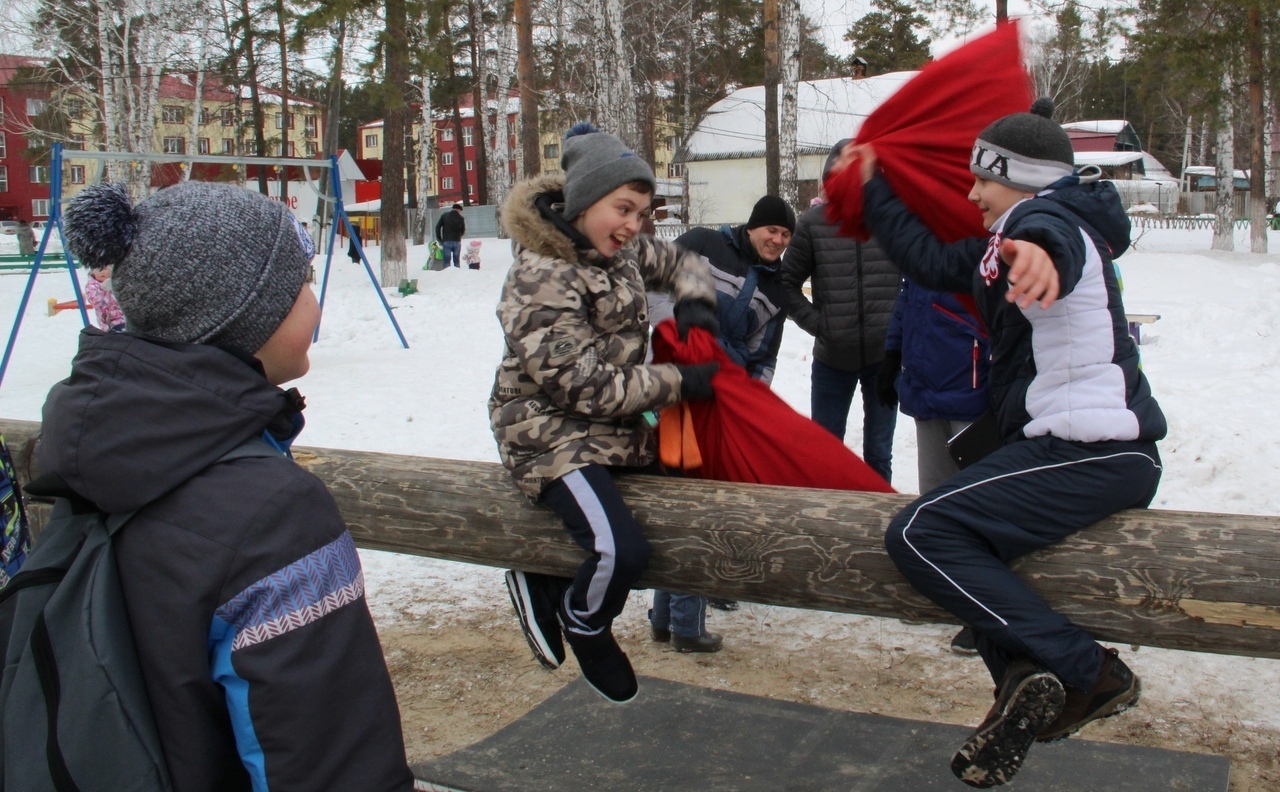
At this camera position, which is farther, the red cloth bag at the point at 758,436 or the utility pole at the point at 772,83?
the utility pole at the point at 772,83

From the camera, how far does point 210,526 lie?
55.3 inches

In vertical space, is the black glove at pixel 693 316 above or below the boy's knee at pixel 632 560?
above

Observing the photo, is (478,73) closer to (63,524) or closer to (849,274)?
(849,274)

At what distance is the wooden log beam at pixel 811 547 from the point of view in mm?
2361

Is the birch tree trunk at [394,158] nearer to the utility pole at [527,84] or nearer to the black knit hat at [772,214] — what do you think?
the utility pole at [527,84]

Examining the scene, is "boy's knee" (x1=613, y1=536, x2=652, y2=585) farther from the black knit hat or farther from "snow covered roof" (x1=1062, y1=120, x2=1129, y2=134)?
"snow covered roof" (x1=1062, y1=120, x2=1129, y2=134)

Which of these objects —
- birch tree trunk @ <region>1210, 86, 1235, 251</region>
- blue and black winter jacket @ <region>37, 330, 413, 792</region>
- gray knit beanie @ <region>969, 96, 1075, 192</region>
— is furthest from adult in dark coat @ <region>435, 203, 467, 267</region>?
blue and black winter jacket @ <region>37, 330, 413, 792</region>

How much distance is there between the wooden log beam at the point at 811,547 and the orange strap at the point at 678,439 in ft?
0.24

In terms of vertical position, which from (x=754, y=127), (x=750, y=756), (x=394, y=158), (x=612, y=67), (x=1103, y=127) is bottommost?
(x=750, y=756)

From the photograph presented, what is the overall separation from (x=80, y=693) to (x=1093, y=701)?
205 centimetres

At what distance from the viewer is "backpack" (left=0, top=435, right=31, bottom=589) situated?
2.08 m

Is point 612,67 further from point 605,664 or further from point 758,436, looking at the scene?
point 605,664

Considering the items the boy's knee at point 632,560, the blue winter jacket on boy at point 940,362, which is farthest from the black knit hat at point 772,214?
the boy's knee at point 632,560

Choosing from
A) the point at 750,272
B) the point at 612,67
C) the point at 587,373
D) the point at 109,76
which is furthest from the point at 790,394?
the point at 109,76
